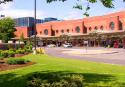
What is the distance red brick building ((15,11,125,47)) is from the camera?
111150mm

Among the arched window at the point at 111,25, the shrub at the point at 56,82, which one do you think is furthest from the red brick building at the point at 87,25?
the shrub at the point at 56,82

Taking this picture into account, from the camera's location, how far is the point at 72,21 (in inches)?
5438

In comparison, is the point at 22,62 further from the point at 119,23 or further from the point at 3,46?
the point at 119,23

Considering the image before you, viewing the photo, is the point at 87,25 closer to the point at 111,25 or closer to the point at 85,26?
the point at 85,26

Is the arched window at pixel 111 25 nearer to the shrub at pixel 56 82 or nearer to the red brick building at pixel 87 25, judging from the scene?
the red brick building at pixel 87 25

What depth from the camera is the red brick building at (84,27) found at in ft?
365

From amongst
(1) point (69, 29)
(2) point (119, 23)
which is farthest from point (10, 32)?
(2) point (119, 23)

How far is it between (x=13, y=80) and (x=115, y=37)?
88233 mm

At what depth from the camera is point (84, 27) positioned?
131625mm

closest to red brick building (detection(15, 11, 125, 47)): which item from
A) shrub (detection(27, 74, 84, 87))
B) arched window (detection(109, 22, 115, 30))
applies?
arched window (detection(109, 22, 115, 30))

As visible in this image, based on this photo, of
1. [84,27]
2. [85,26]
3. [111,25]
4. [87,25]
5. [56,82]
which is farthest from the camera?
[84,27]

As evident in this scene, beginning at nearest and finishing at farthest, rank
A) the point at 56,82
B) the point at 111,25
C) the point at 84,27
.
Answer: the point at 56,82
the point at 111,25
the point at 84,27

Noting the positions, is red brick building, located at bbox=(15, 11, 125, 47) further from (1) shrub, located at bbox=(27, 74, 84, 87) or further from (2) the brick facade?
(1) shrub, located at bbox=(27, 74, 84, 87)

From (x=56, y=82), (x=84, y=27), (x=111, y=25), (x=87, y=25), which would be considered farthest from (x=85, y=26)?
(x=56, y=82)
